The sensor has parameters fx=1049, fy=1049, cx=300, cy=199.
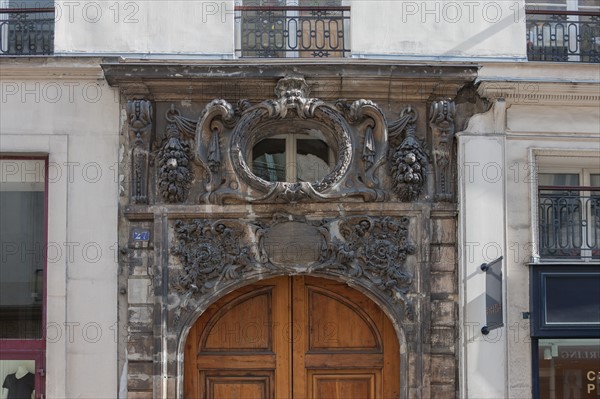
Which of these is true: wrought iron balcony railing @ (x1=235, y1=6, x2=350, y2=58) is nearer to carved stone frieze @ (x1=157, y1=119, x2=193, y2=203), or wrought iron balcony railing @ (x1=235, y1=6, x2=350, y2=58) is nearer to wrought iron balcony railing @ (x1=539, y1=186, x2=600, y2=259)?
carved stone frieze @ (x1=157, y1=119, x2=193, y2=203)

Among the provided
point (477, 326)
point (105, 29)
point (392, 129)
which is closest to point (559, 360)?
point (477, 326)

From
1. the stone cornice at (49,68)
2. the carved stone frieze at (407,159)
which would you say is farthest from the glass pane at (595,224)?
the stone cornice at (49,68)

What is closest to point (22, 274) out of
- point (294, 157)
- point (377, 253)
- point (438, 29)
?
point (294, 157)

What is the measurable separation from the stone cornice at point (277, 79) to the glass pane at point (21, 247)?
126 centimetres

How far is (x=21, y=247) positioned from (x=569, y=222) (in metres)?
5.11

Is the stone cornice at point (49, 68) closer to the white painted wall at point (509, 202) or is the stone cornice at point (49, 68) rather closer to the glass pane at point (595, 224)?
the white painted wall at point (509, 202)

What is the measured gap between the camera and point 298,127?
973 centimetres

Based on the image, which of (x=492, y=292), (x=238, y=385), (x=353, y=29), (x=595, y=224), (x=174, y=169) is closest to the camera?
(x=492, y=292)

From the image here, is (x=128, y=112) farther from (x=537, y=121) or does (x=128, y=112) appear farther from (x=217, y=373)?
(x=537, y=121)

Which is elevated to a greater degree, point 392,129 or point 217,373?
point 392,129

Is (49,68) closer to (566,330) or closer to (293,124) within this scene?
(293,124)

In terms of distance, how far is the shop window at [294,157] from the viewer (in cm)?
979

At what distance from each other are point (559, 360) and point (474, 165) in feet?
6.43

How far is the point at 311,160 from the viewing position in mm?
9844
